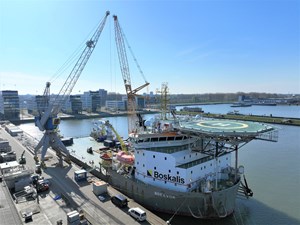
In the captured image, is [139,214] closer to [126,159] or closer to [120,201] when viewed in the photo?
[120,201]

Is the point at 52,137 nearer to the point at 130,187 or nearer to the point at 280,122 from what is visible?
the point at 130,187

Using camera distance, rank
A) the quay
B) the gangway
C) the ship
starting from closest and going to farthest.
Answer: the quay < the ship < the gangway

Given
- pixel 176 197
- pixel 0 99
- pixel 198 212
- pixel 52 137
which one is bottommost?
pixel 198 212

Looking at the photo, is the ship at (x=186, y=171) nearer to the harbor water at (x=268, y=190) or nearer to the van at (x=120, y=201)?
the harbor water at (x=268, y=190)

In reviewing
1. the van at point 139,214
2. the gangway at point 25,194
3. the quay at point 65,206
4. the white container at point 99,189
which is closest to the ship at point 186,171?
the quay at point 65,206

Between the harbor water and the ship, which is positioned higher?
the ship

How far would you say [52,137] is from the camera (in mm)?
31797

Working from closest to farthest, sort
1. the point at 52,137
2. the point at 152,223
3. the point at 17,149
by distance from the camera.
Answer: the point at 152,223
the point at 52,137
the point at 17,149

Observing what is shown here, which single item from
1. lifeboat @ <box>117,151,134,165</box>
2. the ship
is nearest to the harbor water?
the ship

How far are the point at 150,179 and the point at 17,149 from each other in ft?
102

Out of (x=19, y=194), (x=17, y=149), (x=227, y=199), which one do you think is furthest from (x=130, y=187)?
(x=17, y=149)

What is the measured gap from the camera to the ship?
17.8 m

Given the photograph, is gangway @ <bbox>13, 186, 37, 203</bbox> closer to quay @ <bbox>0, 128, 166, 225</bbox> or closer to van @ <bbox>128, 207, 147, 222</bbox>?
quay @ <bbox>0, 128, 166, 225</bbox>

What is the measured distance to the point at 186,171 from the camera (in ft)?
60.0
